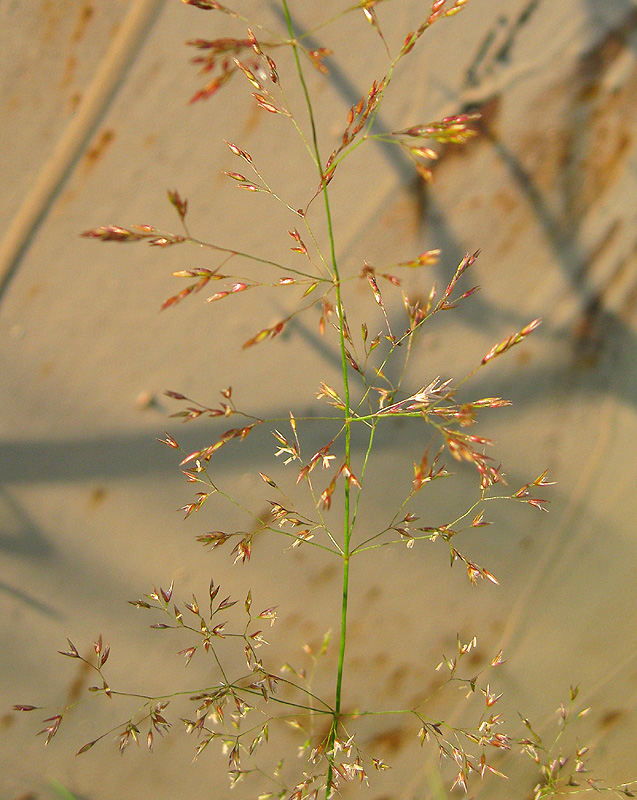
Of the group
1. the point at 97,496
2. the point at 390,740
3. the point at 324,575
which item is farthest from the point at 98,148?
the point at 390,740

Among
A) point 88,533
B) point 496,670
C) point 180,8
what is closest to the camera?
point 180,8

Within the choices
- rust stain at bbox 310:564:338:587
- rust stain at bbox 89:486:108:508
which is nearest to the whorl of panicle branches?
rust stain at bbox 310:564:338:587

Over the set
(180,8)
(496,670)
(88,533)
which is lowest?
(88,533)

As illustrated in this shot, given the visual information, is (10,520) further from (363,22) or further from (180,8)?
(363,22)

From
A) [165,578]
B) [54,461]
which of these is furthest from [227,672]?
[54,461]

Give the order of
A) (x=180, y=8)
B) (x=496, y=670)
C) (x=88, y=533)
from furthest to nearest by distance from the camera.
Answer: (x=496, y=670) < (x=88, y=533) < (x=180, y=8)

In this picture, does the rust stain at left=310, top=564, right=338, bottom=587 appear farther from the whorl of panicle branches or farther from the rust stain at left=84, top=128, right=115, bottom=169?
the rust stain at left=84, top=128, right=115, bottom=169

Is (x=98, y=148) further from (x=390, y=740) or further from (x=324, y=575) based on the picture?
(x=390, y=740)

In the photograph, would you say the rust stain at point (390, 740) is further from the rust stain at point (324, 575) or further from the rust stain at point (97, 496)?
the rust stain at point (97, 496)
